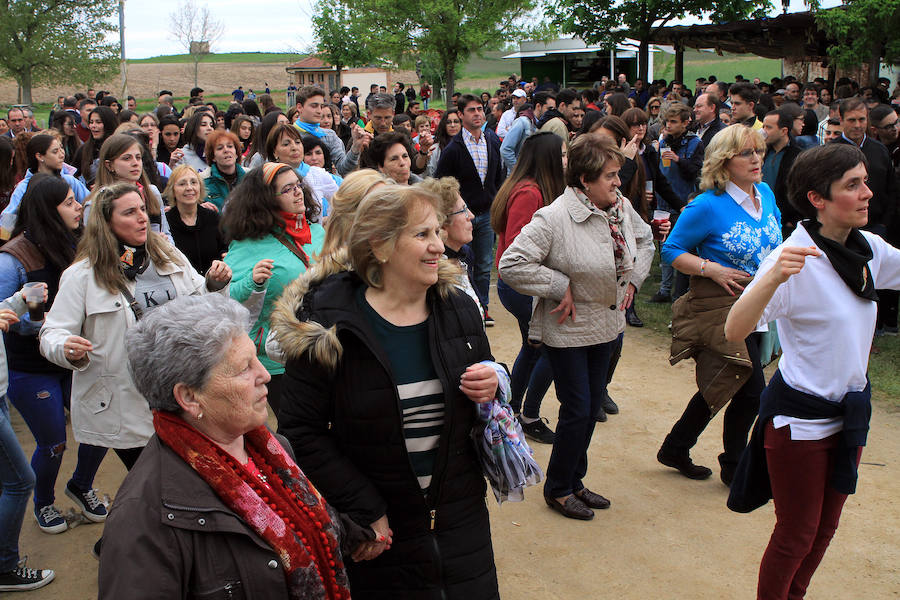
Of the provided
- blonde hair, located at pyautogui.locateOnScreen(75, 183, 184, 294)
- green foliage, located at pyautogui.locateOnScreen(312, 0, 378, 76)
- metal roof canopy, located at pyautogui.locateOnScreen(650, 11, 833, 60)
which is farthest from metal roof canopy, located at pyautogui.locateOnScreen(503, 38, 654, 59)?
blonde hair, located at pyautogui.locateOnScreen(75, 183, 184, 294)

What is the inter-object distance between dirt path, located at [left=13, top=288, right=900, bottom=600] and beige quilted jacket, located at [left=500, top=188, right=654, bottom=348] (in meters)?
1.12

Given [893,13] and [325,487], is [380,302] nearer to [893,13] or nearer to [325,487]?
[325,487]

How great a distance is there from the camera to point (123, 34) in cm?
2705

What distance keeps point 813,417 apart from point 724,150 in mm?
1910

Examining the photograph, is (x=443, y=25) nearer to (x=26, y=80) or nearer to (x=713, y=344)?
(x=26, y=80)

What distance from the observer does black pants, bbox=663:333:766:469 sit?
4.76m

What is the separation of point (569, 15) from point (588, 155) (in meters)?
26.7

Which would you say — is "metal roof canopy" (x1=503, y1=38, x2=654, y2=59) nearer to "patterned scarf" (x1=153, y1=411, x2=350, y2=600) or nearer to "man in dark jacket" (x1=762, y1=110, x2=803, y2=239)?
"man in dark jacket" (x1=762, y1=110, x2=803, y2=239)

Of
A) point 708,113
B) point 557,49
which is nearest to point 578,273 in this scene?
point 708,113

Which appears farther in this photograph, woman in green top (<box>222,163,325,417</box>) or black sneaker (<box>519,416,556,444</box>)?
black sneaker (<box>519,416,556,444</box>)

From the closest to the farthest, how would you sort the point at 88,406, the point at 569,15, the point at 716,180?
1. the point at 88,406
2. the point at 716,180
3. the point at 569,15

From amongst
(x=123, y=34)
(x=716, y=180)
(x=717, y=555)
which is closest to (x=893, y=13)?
(x=716, y=180)

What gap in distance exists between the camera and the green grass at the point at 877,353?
647 cm

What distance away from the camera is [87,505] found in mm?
4809
